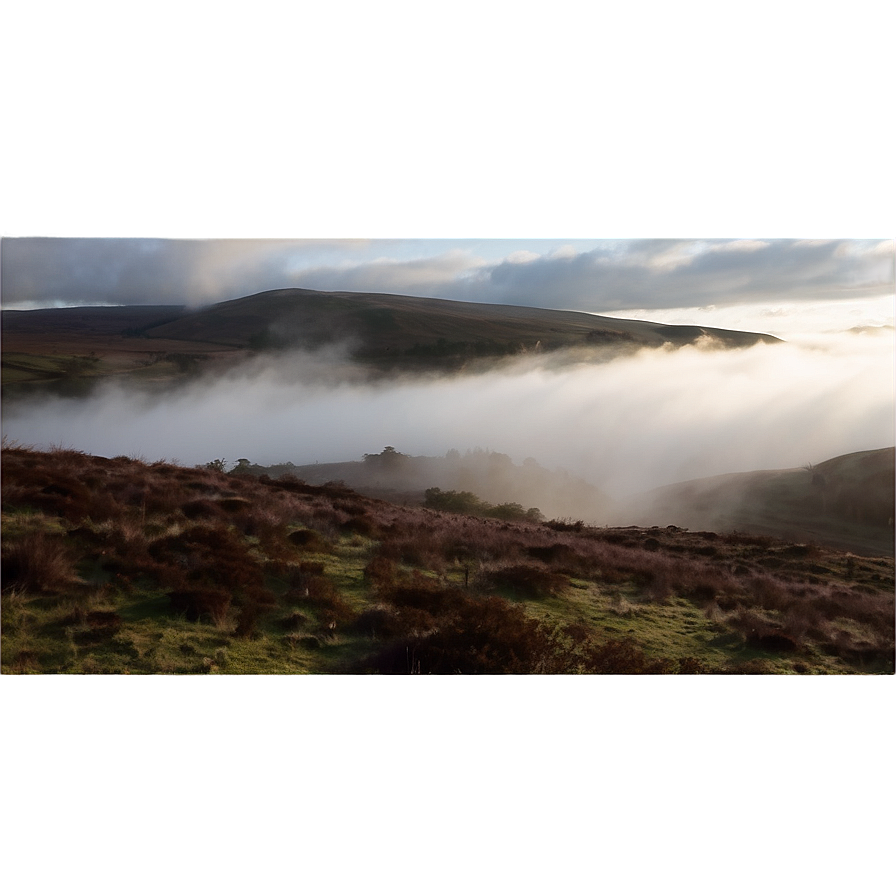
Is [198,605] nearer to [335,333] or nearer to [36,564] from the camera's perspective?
[36,564]

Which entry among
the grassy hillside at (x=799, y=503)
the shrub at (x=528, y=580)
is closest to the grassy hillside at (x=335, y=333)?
the grassy hillside at (x=799, y=503)

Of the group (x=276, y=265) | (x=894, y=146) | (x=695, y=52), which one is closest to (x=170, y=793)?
(x=276, y=265)

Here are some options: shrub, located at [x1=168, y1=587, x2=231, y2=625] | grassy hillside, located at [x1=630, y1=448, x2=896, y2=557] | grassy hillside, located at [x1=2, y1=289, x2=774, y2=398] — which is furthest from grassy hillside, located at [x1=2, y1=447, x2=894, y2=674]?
grassy hillside, located at [x1=2, y1=289, x2=774, y2=398]

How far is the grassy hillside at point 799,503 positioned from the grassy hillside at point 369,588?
0.37 feet

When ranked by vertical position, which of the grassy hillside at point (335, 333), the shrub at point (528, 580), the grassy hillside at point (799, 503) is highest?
the grassy hillside at point (335, 333)

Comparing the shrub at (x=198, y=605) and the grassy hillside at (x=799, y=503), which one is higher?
the grassy hillside at (x=799, y=503)

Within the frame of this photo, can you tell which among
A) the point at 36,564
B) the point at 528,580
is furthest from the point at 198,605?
the point at 528,580

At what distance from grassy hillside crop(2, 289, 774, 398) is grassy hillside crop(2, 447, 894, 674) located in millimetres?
707

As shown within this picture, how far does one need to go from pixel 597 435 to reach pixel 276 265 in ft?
7.72

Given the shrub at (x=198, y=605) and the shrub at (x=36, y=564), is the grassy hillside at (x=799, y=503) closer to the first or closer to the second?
the shrub at (x=198, y=605)

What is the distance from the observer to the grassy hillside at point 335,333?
493cm

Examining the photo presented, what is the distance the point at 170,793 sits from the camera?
4.39 metres

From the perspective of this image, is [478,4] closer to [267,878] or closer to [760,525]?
[760,525]

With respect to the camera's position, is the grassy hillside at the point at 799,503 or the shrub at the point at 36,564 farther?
the grassy hillside at the point at 799,503
